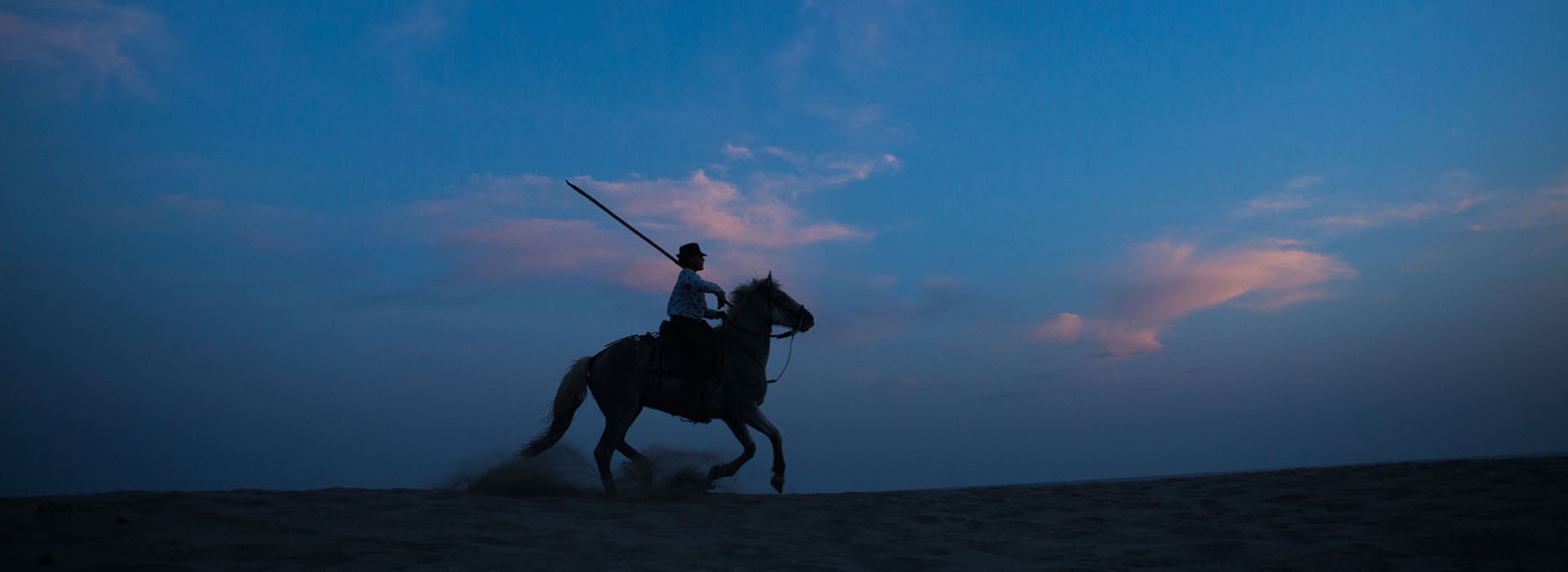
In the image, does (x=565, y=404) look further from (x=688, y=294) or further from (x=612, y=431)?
(x=688, y=294)

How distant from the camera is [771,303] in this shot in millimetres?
8609

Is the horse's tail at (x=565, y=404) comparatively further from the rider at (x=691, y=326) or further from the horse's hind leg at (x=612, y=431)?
the rider at (x=691, y=326)

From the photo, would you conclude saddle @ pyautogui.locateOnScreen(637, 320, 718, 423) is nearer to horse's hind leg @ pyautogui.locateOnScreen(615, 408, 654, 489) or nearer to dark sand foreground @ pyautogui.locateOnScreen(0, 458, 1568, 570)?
horse's hind leg @ pyautogui.locateOnScreen(615, 408, 654, 489)

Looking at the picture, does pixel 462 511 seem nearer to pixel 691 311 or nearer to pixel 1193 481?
pixel 691 311

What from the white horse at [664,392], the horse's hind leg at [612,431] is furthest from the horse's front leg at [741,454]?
the horse's hind leg at [612,431]

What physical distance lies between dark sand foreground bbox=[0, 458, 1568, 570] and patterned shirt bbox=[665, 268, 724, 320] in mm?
1811

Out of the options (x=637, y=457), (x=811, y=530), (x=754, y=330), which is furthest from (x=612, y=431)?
(x=811, y=530)

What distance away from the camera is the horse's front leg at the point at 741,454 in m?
8.01

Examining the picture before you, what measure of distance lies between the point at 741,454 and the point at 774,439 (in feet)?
1.38

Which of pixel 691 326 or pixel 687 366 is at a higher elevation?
pixel 691 326

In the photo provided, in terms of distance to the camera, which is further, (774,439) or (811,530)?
(774,439)

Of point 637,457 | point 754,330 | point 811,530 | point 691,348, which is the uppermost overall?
point 754,330

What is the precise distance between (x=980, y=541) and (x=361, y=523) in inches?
155

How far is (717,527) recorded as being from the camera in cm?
575
